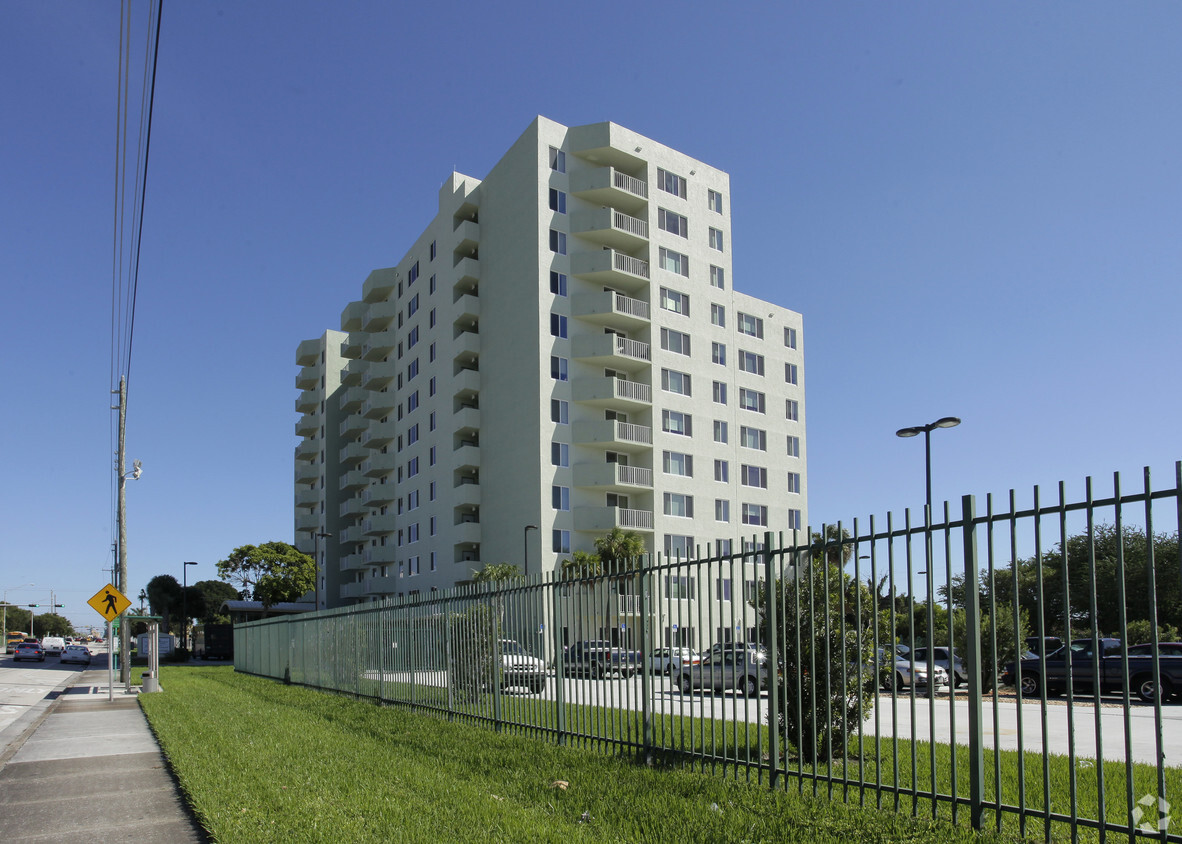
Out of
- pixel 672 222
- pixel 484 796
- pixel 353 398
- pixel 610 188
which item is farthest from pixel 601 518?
pixel 484 796

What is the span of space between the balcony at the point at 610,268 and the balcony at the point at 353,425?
29637 millimetres

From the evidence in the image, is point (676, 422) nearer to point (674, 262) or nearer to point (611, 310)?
point (611, 310)

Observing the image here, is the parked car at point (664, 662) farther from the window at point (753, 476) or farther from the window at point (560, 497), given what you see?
the window at point (753, 476)

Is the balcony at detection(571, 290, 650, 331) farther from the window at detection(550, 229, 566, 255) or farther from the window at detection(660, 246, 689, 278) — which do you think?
the window at detection(660, 246, 689, 278)

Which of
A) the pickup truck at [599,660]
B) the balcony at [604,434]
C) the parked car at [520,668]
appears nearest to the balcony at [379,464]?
the balcony at [604,434]

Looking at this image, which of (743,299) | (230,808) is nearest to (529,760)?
(230,808)

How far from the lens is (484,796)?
8.48m

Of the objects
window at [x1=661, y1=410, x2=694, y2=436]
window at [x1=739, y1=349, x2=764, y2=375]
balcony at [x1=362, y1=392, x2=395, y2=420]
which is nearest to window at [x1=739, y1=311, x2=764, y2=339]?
window at [x1=739, y1=349, x2=764, y2=375]

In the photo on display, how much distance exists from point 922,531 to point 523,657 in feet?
22.7

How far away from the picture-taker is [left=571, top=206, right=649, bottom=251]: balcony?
5222cm

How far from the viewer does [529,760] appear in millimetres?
10375

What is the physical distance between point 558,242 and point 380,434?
2421cm

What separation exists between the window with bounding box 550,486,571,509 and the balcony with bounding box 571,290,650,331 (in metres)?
9.75

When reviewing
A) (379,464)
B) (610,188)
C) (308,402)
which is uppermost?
(610,188)
